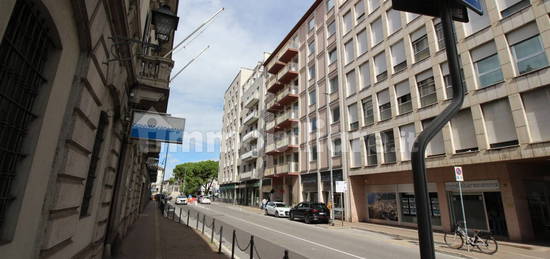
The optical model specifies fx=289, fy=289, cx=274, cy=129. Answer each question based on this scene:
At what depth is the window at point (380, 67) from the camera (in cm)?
2178

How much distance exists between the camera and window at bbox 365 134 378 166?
21469mm

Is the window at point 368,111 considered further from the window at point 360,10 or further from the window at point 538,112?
the window at point 538,112

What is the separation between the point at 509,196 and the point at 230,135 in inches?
1970

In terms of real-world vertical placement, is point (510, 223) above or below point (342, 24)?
below

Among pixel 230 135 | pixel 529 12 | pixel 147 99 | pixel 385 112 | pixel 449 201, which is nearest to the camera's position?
pixel 147 99

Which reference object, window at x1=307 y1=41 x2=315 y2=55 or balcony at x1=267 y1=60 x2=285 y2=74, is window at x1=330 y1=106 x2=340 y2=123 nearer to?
window at x1=307 y1=41 x2=315 y2=55

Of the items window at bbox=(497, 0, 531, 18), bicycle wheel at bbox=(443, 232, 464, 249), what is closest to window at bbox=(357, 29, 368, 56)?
window at bbox=(497, 0, 531, 18)

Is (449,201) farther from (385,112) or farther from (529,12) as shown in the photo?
(529,12)

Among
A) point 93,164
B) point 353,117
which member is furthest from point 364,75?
point 93,164

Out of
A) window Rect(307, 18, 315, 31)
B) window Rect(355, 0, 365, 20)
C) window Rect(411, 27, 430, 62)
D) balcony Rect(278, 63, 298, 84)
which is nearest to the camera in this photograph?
window Rect(411, 27, 430, 62)

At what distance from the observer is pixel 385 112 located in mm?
21125

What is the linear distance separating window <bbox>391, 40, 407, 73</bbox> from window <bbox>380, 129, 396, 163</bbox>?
14.8 ft

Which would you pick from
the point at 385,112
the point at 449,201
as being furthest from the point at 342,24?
the point at 449,201

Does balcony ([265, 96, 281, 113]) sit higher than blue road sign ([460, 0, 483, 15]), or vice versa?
balcony ([265, 96, 281, 113])
